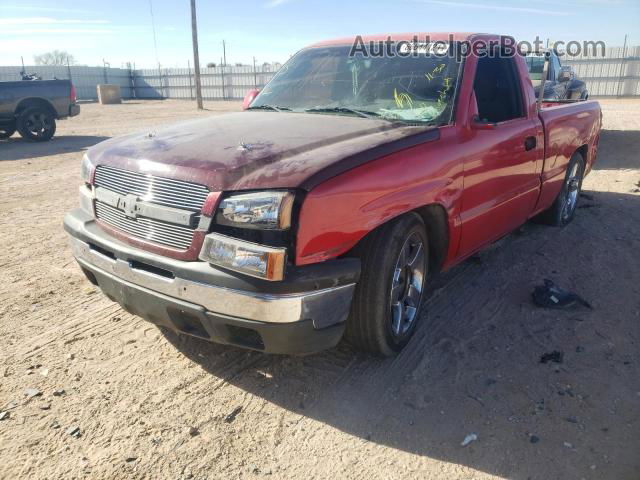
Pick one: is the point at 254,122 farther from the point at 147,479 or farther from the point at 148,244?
the point at 147,479

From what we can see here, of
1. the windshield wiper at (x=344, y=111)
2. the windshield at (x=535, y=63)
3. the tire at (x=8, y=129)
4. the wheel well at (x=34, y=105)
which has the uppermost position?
the windshield at (x=535, y=63)

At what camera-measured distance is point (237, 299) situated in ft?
8.08

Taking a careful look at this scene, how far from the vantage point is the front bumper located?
8.05 ft

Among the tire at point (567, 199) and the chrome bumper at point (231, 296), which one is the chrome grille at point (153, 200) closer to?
the chrome bumper at point (231, 296)

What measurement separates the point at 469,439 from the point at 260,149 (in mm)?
1779

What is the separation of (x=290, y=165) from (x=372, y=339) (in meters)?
1.09

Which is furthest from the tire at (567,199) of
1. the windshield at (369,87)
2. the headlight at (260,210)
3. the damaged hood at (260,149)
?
the headlight at (260,210)

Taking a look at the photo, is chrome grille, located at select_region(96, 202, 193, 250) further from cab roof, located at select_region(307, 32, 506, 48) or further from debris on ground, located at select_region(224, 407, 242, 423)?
cab roof, located at select_region(307, 32, 506, 48)

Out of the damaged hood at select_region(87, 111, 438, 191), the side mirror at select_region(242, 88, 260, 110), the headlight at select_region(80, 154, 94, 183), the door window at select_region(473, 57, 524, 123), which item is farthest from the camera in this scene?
the side mirror at select_region(242, 88, 260, 110)

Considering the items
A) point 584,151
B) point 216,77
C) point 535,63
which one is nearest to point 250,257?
point 584,151

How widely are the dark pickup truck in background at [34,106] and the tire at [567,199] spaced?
12550mm

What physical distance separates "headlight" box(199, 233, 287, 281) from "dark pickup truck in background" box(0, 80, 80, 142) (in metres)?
13.2

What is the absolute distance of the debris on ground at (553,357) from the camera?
10.7ft

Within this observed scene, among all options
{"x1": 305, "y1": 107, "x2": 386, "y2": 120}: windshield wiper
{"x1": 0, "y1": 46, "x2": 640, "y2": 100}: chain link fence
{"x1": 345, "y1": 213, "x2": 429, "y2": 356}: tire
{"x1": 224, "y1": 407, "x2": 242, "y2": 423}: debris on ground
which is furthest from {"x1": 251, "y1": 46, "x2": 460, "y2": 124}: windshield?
{"x1": 0, "y1": 46, "x2": 640, "y2": 100}: chain link fence
